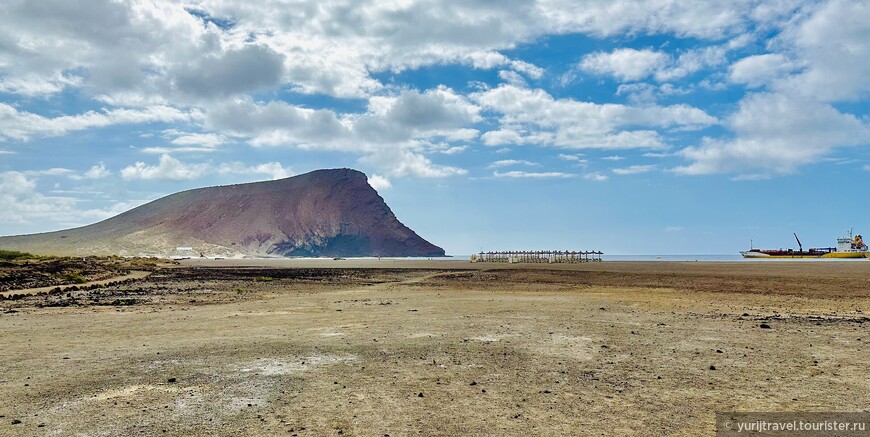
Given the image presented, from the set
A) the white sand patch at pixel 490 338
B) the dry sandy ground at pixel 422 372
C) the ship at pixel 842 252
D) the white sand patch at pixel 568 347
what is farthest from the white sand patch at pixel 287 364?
the ship at pixel 842 252

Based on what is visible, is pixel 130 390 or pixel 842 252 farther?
pixel 842 252

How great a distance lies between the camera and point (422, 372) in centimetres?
876

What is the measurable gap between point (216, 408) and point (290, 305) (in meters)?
14.4

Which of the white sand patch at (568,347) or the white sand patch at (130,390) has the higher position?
the white sand patch at (568,347)

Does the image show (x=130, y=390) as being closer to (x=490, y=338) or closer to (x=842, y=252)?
(x=490, y=338)

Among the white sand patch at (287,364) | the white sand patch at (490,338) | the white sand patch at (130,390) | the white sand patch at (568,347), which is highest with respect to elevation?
the white sand patch at (568,347)

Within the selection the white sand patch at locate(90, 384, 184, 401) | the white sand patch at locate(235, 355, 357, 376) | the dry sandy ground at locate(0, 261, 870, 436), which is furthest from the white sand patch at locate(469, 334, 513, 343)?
the white sand patch at locate(90, 384, 184, 401)

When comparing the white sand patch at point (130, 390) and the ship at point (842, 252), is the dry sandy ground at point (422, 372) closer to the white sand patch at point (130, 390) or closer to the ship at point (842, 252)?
the white sand patch at point (130, 390)

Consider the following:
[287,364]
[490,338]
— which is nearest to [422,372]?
[287,364]

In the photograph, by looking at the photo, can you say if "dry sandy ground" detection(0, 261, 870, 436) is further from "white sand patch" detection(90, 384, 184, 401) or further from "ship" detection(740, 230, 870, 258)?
"ship" detection(740, 230, 870, 258)

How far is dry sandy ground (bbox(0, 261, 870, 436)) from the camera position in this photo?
6.34 meters

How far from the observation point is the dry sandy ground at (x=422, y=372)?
20.8 ft

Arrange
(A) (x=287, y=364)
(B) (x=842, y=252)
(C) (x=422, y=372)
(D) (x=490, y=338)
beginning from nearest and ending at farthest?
(C) (x=422, y=372), (A) (x=287, y=364), (D) (x=490, y=338), (B) (x=842, y=252)

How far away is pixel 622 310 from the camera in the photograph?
18188 millimetres
